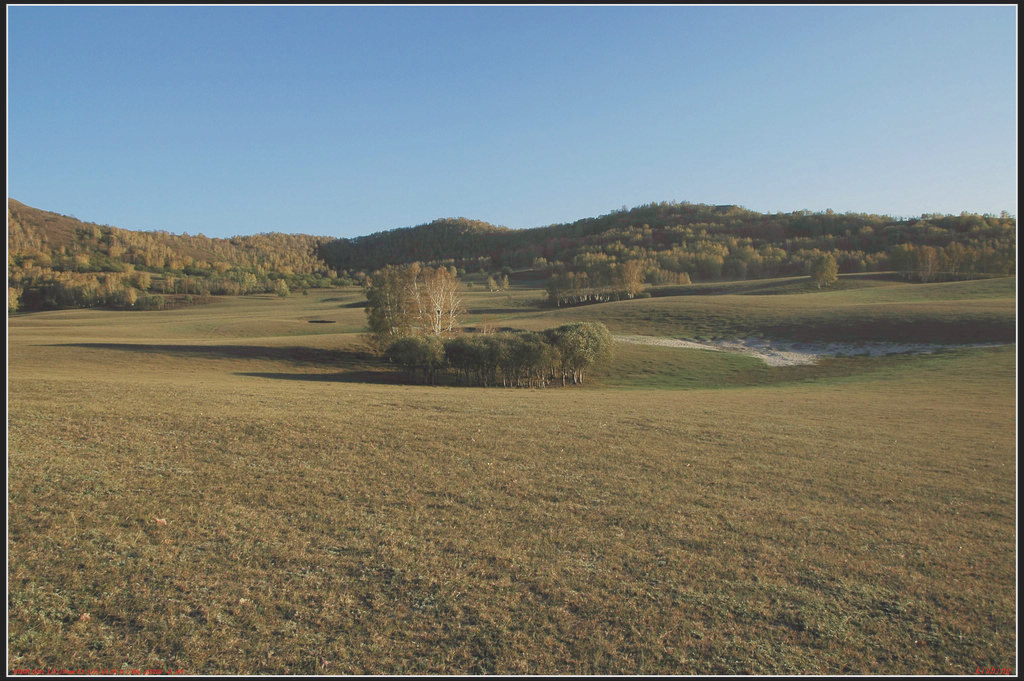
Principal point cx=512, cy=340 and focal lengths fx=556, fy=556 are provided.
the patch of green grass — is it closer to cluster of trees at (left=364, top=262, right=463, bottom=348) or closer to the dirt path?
the dirt path

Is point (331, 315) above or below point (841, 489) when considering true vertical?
above

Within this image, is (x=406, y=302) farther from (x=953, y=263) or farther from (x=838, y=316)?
(x=953, y=263)

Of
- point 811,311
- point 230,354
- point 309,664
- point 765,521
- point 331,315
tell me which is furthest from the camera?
point 331,315

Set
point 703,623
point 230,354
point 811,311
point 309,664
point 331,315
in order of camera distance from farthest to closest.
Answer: point 331,315 → point 811,311 → point 230,354 → point 703,623 → point 309,664

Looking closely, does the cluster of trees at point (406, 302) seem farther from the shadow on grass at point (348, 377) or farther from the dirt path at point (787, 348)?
the dirt path at point (787, 348)

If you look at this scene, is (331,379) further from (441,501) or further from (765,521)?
(765,521)

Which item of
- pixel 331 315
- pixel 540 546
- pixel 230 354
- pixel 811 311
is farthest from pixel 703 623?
pixel 331 315

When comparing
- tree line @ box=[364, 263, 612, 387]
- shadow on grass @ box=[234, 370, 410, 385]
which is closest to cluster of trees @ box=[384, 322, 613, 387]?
tree line @ box=[364, 263, 612, 387]

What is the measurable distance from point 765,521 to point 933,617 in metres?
3.46

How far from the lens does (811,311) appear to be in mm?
68750

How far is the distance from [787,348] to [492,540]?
54188 millimetres

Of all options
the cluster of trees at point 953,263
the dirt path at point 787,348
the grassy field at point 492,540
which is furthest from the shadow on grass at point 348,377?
the cluster of trees at point 953,263

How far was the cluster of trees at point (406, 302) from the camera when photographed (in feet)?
180

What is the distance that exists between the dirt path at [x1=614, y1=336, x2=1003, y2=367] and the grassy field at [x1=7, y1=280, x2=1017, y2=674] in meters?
30.2
